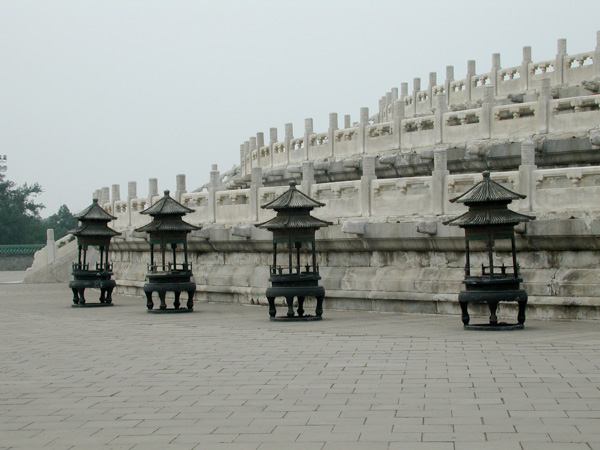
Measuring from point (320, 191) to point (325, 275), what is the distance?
1.85 metres

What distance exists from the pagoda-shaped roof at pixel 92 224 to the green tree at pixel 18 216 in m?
39.1

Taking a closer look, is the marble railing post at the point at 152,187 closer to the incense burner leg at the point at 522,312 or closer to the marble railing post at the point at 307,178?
the marble railing post at the point at 307,178

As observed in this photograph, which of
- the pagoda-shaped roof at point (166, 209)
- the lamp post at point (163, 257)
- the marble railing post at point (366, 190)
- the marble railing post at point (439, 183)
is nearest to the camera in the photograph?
the marble railing post at point (439, 183)

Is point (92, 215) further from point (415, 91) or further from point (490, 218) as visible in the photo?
point (415, 91)

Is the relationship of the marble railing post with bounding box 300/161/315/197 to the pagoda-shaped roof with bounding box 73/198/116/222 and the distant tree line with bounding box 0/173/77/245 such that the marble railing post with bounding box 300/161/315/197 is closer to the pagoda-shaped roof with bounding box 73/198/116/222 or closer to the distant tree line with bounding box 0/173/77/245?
the pagoda-shaped roof with bounding box 73/198/116/222

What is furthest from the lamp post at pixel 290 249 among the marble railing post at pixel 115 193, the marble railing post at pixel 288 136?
the marble railing post at pixel 115 193

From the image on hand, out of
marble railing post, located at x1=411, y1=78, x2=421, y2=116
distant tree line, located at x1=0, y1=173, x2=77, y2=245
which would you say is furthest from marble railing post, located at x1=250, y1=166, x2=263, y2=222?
distant tree line, located at x1=0, y1=173, x2=77, y2=245

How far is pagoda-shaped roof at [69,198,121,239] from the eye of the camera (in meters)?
23.4

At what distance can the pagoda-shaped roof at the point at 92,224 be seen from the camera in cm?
2341

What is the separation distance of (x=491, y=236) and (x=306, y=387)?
19.2ft

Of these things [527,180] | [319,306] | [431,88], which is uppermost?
[431,88]

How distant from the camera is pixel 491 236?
14.4m

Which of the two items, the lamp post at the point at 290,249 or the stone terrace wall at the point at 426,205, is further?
the lamp post at the point at 290,249

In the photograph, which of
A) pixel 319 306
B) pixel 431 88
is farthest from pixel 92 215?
pixel 431 88
